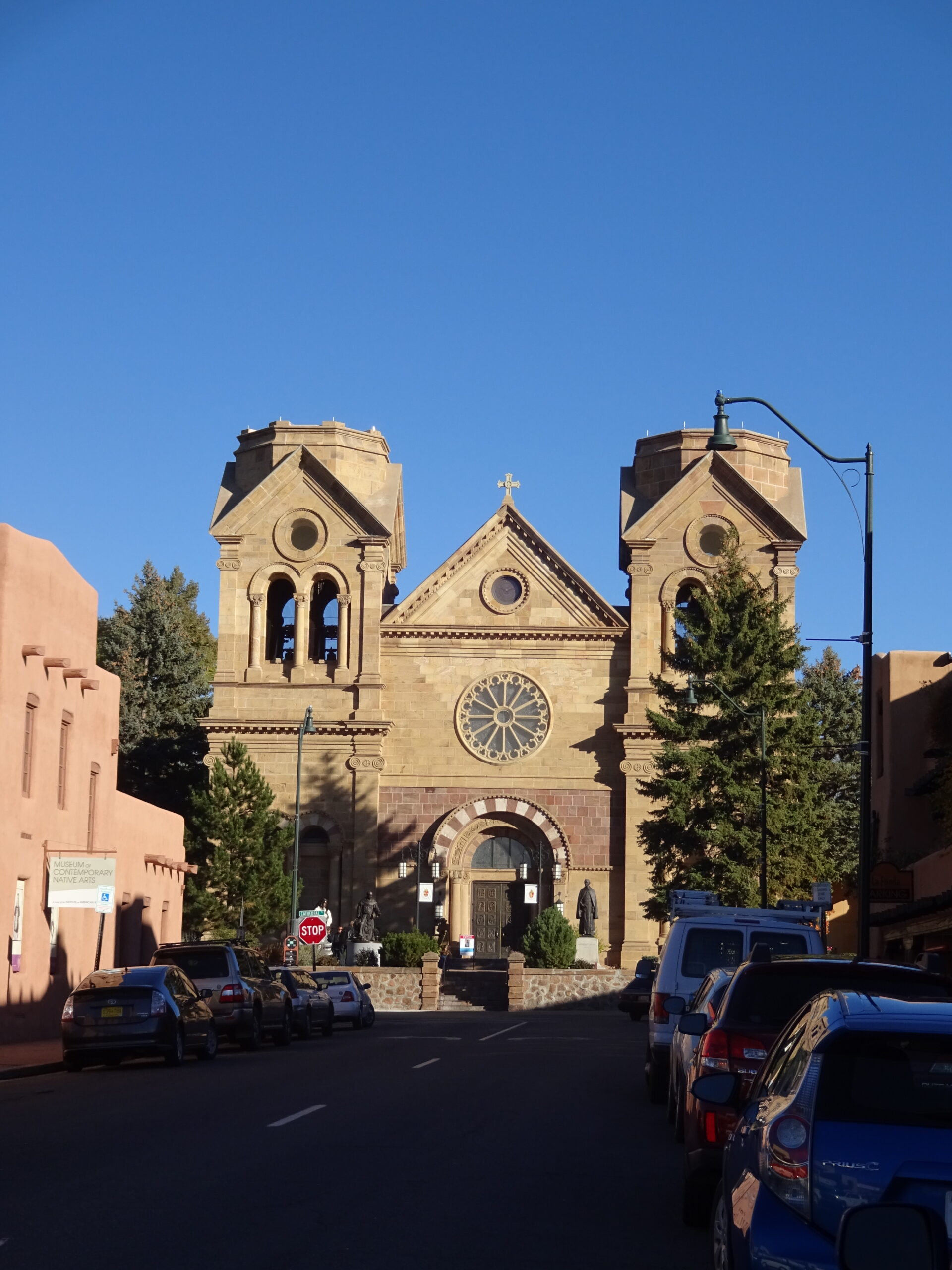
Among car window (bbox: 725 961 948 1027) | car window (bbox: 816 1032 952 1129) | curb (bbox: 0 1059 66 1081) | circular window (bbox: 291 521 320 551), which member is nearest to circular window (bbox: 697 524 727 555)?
circular window (bbox: 291 521 320 551)

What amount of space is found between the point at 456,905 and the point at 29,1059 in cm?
2907

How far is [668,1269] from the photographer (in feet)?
28.2

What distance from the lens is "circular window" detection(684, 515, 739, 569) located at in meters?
53.7

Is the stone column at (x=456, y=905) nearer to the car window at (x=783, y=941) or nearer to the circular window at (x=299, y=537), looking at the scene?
the circular window at (x=299, y=537)

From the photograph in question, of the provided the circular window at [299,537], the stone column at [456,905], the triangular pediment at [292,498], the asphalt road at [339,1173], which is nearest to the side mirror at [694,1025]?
the asphalt road at [339,1173]

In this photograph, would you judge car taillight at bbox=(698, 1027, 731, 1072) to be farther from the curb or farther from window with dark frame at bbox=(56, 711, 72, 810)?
window with dark frame at bbox=(56, 711, 72, 810)

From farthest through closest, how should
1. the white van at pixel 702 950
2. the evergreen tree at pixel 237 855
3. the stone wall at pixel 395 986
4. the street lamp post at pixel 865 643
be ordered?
the evergreen tree at pixel 237 855 → the stone wall at pixel 395 986 → the street lamp post at pixel 865 643 → the white van at pixel 702 950

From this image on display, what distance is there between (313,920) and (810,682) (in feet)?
127

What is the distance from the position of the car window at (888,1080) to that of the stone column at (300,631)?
48.3m

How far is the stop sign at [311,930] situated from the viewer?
42594 millimetres

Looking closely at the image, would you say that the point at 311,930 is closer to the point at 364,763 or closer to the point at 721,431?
the point at 364,763

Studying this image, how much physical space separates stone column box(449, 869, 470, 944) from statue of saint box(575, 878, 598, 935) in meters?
3.94

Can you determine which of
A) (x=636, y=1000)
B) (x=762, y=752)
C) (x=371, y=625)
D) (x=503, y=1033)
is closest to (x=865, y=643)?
(x=503, y=1033)

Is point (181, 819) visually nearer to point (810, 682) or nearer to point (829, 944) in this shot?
point (829, 944)
